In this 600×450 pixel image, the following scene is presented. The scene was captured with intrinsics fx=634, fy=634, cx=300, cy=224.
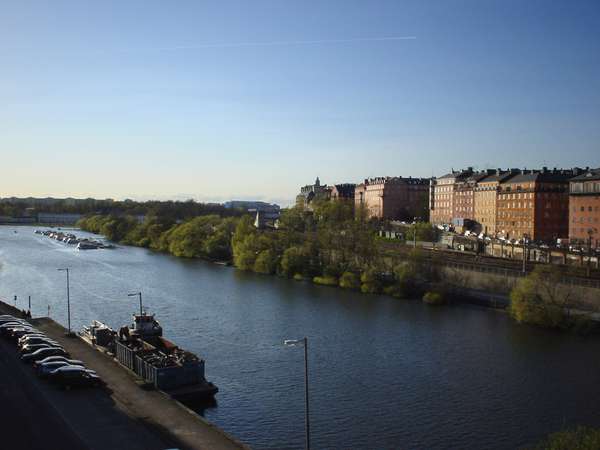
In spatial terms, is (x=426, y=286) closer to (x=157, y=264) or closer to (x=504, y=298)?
(x=504, y=298)

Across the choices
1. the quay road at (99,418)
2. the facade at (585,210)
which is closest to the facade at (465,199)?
the facade at (585,210)

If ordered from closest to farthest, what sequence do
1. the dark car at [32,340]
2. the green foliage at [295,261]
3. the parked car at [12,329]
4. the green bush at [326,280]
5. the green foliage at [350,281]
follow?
the dark car at [32,340], the parked car at [12,329], the green foliage at [350,281], the green bush at [326,280], the green foliage at [295,261]

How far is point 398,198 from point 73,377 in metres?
79.8

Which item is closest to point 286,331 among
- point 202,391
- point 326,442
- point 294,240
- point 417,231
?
point 202,391

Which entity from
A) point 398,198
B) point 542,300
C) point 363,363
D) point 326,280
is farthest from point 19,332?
point 398,198

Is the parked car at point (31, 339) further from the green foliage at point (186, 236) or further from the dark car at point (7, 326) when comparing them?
the green foliage at point (186, 236)

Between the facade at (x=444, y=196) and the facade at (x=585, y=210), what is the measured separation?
79.8 feet

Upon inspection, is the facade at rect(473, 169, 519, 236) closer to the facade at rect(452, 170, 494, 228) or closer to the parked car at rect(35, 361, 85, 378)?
the facade at rect(452, 170, 494, 228)

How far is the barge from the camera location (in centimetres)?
1966

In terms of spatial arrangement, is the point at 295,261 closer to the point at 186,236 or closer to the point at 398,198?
the point at 186,236

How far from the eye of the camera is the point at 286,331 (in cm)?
3019

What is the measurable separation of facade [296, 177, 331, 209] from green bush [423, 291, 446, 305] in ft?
241

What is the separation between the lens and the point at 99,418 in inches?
621

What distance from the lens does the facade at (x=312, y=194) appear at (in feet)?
385
